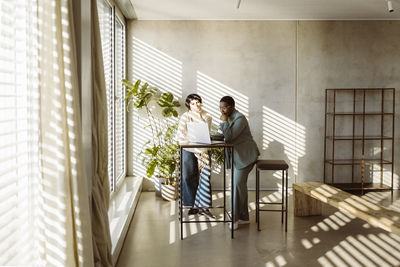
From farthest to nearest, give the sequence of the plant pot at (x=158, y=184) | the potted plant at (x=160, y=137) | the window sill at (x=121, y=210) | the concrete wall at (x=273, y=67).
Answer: the concrete wall at (x=273, y=67) → the plant pot at (x=158, y=184) → the potted plant at (x=160, y=137) → the window sill at (x=121, y=210)

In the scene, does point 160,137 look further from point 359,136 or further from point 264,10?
point 359,136

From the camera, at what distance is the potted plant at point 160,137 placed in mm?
5910

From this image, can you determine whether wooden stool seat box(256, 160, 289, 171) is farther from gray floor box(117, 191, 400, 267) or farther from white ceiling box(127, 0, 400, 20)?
white ceiling box(127, 0, 400, 20)

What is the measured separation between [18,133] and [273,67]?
5.12 meters

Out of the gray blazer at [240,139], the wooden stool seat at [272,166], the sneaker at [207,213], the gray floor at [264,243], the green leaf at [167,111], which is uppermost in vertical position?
the green leaf at [167,111]

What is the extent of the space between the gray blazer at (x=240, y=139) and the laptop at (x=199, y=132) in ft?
1.12

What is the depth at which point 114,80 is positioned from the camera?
5367 millimetres

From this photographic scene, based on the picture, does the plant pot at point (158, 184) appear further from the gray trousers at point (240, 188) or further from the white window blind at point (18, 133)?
the white window blind at point (18, 133)

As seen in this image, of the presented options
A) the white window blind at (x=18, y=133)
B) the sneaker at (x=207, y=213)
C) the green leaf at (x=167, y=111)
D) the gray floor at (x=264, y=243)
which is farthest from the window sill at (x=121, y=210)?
the white window blind at (x=18, y=133)

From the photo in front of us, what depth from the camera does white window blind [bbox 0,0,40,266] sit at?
1922 mm

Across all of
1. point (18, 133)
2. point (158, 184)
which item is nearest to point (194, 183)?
point (158, 184)

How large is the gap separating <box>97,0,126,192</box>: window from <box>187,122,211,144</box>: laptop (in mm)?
1477

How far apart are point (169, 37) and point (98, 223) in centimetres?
424

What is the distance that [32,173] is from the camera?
7.22 ft
